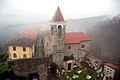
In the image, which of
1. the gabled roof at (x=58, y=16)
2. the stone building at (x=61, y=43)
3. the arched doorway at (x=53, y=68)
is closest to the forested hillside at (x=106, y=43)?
the stone building at (x=61, y=43)

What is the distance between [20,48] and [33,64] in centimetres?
543

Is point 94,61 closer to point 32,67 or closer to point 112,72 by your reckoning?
point 112,72

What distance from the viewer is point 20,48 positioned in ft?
71.1

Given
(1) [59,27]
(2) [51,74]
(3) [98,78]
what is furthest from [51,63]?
(3) [98,78]

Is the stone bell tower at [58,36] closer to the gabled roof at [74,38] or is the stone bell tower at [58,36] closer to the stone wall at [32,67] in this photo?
the gabled roof at [74,38]

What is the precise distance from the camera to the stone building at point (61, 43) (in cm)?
2042

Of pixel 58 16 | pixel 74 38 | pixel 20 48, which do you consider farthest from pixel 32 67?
pixel 74 38

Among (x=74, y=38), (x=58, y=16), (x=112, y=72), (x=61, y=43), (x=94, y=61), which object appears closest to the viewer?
(x=58, y=16)

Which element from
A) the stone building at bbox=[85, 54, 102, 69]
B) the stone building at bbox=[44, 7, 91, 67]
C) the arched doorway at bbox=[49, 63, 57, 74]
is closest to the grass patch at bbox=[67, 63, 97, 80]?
the stone building at bbox=[85, 54, 102, 69]

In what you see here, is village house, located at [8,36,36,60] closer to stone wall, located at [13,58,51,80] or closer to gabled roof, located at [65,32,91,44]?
stone wall, located at [13,58,51,80]

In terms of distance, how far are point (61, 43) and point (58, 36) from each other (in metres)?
1.14

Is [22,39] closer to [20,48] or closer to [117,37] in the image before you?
[20,48]

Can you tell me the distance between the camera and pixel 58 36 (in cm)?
2077

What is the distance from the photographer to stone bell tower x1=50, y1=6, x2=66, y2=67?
20.3 m
